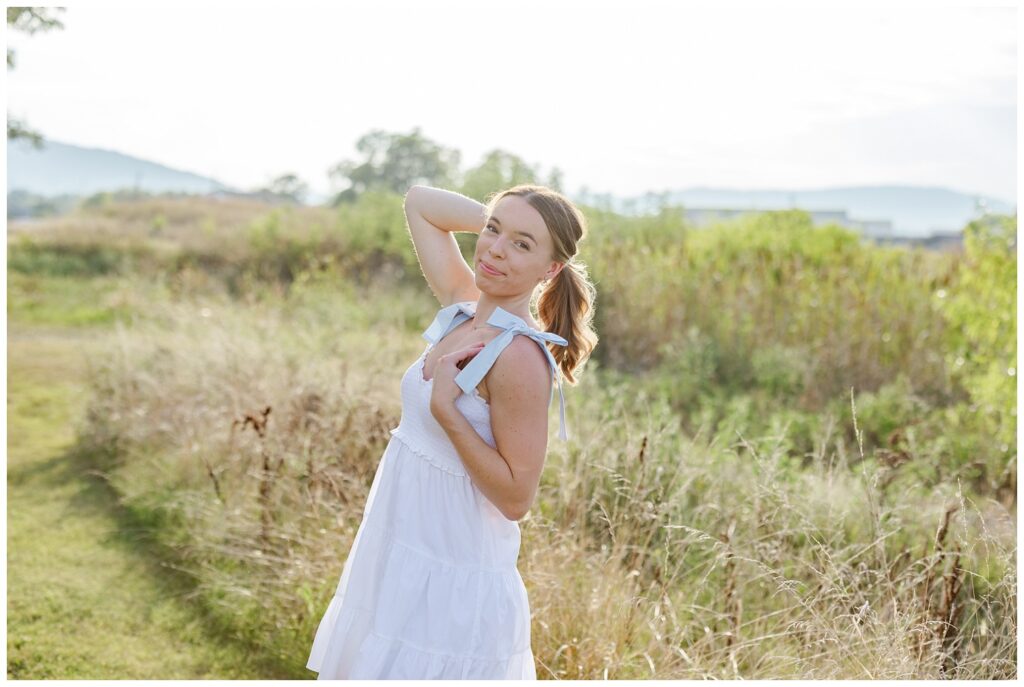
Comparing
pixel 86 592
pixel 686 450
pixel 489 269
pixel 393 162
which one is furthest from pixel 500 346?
pixel 393 162

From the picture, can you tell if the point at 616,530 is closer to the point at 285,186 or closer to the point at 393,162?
the point at 393,162

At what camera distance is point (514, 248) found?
2271mm

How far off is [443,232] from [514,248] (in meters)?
0.57

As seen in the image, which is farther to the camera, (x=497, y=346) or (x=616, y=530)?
(x=616, y=530)

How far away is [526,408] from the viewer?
217 centimetres

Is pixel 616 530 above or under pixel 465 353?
under

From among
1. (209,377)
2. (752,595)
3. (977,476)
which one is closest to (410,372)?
(752,595)

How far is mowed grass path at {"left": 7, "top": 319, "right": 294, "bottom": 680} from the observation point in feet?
13.9

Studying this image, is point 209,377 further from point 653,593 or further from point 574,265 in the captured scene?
point 574,265

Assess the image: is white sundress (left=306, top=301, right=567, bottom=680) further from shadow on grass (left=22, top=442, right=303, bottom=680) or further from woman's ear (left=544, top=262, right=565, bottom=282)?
shadow on grass (left=22, top=442, right=303, bottom=680)

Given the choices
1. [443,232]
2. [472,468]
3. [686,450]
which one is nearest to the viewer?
[472,468]

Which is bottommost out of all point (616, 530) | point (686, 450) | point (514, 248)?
point (616, 530)

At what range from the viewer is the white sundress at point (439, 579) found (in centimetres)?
237

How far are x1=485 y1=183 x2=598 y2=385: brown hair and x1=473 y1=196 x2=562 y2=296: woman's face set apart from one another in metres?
0.04
